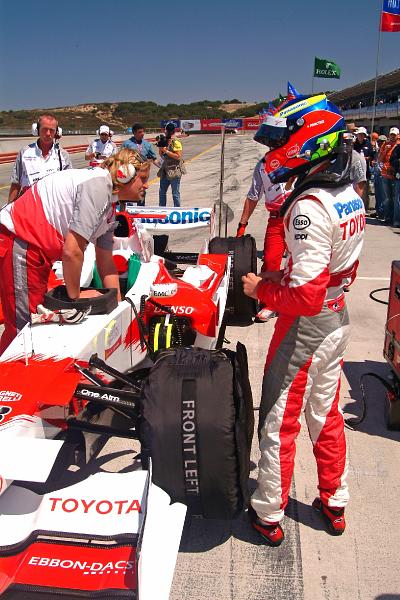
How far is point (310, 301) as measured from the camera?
2174 mm

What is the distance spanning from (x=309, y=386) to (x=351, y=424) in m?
1.34

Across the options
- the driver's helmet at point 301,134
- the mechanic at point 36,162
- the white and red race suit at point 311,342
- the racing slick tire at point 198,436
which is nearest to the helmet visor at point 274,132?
the driver's helmet at point 301,134

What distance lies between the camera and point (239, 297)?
5336 millimetres

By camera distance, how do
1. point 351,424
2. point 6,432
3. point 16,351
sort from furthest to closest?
point 351,424 < point 16,351 < point 6,432

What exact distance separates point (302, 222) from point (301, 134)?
426 millimetres


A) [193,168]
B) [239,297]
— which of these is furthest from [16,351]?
[193,168]

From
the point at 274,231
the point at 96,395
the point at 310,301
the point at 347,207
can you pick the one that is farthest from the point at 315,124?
the point at 274,231

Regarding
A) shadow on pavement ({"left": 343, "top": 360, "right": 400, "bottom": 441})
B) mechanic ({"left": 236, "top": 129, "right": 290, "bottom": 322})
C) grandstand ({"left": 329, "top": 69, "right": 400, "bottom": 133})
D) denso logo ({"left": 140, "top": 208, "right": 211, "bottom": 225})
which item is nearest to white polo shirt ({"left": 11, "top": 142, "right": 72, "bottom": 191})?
denso logo ({"left": 140, "top": 208, "right": 211, "bottom": 225})

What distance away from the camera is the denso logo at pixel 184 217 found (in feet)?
19.0

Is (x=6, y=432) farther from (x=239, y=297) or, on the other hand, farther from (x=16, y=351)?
(x=239, y=297)

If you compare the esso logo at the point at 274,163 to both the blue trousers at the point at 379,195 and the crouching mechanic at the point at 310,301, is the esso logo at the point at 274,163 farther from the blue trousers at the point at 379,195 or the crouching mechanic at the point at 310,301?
the blue trousers at the point at 379,195

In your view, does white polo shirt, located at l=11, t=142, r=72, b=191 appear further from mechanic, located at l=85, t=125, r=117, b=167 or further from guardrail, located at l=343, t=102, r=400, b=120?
guardrail, located at l=343, t=102, r=400, b=120

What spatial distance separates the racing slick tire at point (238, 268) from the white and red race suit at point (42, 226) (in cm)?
207

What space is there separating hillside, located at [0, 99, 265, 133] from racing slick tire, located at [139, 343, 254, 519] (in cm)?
7025
